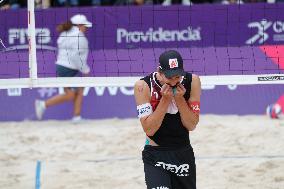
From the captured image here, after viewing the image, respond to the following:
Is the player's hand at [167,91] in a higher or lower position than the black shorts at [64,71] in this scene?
higher

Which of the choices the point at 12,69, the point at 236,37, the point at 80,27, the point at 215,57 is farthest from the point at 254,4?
the point at 12,69

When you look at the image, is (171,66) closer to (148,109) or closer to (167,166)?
(148,109)

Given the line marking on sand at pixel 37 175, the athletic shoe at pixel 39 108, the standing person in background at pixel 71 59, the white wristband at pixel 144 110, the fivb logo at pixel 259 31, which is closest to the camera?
the white wristband at pixel 144 110

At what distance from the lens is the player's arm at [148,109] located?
4.88 m

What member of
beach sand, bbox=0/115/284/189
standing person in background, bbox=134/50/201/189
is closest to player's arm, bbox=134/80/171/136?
standing person in background, bbox=134/50/201/189

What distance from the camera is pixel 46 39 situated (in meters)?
11.2

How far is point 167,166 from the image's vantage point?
513cm

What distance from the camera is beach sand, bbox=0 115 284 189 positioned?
7.47 m

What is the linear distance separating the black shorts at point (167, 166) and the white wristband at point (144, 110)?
1.00 ft

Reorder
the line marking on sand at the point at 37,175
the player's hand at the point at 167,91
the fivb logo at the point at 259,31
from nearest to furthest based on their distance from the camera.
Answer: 1. the player's hand at the point at 167,91
2. the line marking on sand at the point at 37,175
3. the fivb logo at the point at 259,31

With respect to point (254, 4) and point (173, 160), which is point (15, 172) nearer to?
point (173, 160)

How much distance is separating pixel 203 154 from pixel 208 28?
11.1 feet

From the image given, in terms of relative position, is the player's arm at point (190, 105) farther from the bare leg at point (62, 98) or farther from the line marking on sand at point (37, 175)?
the bare leg at point (62, 98)

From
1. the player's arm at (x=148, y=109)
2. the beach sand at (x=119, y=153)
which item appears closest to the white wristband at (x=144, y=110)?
the player's arm at (x=148, y=109)
